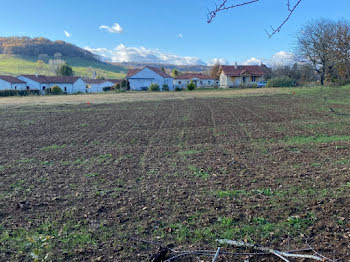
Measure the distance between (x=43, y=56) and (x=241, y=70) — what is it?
114984 mm

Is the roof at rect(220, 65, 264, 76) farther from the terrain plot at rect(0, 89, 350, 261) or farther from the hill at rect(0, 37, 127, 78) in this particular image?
the hill at rect(0, 37, 127, 78)

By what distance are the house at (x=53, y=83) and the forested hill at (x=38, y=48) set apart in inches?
3467

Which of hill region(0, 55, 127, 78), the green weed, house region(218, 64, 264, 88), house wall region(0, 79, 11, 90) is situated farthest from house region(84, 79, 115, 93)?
the green weed

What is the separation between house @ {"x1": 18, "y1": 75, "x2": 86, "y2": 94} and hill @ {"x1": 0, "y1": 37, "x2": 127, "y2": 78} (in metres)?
45.7

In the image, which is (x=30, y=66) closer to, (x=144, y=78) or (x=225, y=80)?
(x=144, y=78)

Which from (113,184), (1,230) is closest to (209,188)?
(113,184)

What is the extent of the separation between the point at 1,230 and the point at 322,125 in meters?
13.9

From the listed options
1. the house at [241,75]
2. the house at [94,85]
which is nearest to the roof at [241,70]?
the house at [241,75]

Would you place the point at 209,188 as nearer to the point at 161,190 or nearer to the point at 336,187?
the point at 161,190

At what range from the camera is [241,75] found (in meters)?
70.9

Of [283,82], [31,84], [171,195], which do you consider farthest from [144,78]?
[171,195]

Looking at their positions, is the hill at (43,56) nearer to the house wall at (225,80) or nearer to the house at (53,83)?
the house at (53,83)

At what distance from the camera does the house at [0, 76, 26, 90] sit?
2808 inches

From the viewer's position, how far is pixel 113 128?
15789mm
